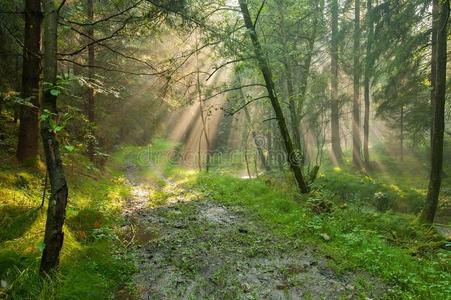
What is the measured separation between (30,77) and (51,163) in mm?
5260

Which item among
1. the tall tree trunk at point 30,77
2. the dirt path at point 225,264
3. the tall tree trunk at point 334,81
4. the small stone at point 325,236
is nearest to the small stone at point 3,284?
the dirt path at point 225,264

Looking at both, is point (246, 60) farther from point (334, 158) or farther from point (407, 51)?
point (334, 158)

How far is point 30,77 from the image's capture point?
854 cm

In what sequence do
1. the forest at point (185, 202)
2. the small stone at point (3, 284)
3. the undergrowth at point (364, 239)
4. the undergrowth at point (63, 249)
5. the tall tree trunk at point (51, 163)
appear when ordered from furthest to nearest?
the undergrowth at point (364, 239) < the forest at point (185, 202) < the undergrowth at point (63, 249) < the tall tree trunk at point (51, 163) < the small stone at point (3, 284)

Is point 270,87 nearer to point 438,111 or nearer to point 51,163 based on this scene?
point 438,111

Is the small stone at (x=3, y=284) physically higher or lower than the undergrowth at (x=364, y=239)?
higher

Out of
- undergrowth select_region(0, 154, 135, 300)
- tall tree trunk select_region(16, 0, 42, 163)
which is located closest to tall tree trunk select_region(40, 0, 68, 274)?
undergrowth select_region(0, 154, 135, 300)

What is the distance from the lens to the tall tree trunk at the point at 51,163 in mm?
4391

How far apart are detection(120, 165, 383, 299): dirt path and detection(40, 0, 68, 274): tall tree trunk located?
1563mm

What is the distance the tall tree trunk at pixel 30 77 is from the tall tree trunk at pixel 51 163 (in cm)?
437

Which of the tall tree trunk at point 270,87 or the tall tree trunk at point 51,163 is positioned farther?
the tall tree trunk at point 270,87

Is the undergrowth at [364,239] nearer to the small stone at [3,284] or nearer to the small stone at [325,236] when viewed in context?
the small stone at [325,236]

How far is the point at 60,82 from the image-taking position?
4281 millimetres

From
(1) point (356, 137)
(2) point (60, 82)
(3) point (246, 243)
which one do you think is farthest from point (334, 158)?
(2) point (60, 82)
